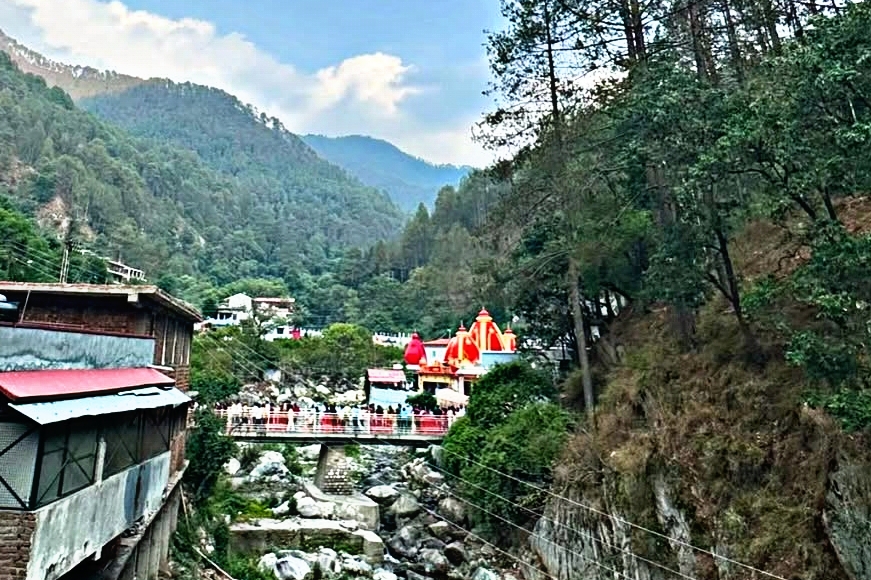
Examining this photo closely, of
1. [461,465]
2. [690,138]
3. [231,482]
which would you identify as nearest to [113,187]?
[231,482]

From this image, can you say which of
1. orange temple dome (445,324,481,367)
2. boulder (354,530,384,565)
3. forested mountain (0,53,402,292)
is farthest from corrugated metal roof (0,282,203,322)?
forested mountain (0,53,402,292)

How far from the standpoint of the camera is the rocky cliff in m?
9.51

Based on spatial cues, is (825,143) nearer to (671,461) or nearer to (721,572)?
(671,461)

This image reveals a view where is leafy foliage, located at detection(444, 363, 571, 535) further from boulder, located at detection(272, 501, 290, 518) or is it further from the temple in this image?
the temple

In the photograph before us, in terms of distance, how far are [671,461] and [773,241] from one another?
8.96 m

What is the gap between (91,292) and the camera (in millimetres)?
11188

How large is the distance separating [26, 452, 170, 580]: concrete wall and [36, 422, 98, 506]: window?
4.9 inches

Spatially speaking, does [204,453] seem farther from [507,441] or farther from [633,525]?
[633,525]

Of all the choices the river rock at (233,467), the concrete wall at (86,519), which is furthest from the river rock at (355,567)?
the river rock at (233,467)

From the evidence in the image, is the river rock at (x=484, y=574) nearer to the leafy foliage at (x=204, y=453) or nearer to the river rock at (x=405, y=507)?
the river rock at (x=405, y=507)

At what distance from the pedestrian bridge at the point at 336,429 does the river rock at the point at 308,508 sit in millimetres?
2711

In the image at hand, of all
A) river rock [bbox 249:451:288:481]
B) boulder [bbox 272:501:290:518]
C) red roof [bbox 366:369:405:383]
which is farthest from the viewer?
red roof [bbox 366:369:405:383]

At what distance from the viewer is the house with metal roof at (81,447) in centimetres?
625

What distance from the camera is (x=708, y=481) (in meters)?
11.5
